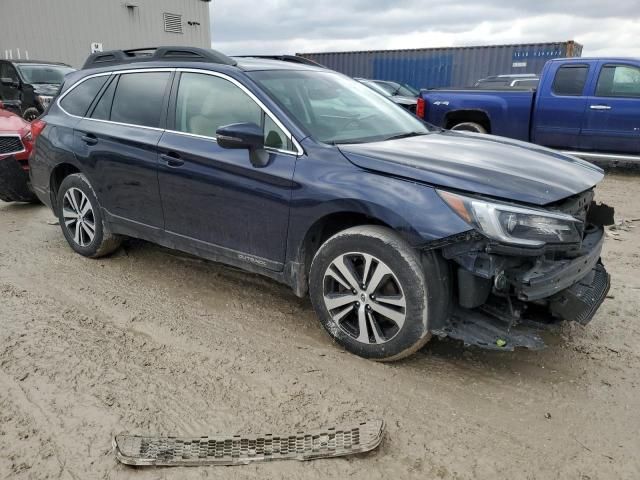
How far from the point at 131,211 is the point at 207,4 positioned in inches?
880

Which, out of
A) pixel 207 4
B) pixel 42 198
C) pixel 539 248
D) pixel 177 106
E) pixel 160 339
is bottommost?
pixel 160 339

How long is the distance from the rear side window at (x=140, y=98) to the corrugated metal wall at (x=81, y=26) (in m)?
16.6

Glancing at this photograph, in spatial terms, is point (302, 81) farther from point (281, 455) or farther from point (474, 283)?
point (281, 455)

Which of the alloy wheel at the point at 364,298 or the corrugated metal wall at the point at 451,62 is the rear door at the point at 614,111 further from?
the corrugated metal wall at the point at 451,62

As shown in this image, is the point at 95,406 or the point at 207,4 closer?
the point at 95,406

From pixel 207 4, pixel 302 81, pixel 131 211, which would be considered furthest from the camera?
pixel 207 4

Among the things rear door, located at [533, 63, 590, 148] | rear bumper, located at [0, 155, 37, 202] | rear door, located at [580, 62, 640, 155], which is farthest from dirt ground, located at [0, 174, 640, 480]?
rear door, located at [533, 63, 590, 148]

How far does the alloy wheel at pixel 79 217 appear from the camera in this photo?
4.66 meters

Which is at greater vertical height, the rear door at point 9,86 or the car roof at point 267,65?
the car roof at point 267,65

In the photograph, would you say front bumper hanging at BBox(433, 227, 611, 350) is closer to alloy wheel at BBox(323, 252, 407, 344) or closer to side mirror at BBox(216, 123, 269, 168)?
alloy wheel at BBox(323, 252, 407, 344)

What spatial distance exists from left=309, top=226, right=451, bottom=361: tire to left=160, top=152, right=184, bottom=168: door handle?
4.17 ft

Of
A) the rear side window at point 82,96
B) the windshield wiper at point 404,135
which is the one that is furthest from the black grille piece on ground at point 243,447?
the rear side window at point 82,96

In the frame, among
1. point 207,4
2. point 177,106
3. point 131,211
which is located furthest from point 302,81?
point 207,4

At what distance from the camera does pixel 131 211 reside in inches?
167
